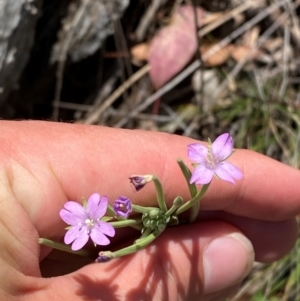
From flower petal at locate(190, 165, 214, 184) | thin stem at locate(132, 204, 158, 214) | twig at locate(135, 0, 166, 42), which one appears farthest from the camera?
twig at locate(135, 0, 166, 42)

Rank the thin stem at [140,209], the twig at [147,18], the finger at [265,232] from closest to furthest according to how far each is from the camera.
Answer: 1. the thin stem at [140,209]
2. the finger at [265,232]
3. the twig at [147,18]

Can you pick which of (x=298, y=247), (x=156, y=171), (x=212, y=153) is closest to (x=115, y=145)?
(x=156, y=171)

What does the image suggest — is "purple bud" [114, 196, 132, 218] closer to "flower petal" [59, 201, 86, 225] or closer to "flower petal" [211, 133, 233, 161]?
"flower petal" [59, 201, 86, 225]

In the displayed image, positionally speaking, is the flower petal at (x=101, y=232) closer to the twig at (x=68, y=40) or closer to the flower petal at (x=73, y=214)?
the flower petal at (x=73, y=214)

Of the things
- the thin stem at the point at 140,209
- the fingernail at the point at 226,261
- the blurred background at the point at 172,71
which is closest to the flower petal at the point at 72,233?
the thin stem at the point at 140,209

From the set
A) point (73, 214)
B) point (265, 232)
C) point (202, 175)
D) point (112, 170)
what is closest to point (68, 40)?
point (112, 170)

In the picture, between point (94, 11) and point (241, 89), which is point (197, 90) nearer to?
point (241, 89)

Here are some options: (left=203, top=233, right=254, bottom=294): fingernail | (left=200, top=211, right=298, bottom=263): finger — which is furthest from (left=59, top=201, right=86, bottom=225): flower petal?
(left=200, top=211, right=298, bottom=263): finger
